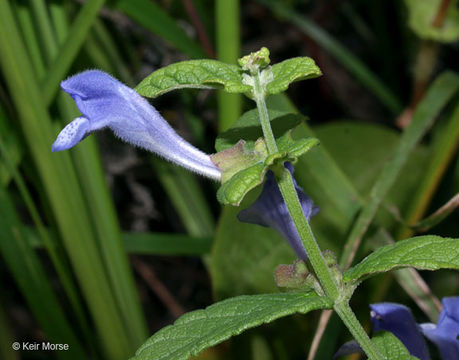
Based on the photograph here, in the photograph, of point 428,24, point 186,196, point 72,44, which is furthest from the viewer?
point 186,196

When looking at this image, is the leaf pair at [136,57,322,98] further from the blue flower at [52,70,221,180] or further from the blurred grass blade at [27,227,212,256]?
the blurred grass blade at [27,227,212,256]

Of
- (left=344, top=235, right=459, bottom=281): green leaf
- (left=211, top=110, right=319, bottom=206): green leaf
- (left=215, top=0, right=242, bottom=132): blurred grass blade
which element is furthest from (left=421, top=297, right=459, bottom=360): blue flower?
(left=215, top=0, right=242, bottom=132): blurred grass blade

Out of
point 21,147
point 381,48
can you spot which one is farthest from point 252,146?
point 381,48

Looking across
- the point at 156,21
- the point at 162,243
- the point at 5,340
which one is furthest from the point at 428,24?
the point at 5,340

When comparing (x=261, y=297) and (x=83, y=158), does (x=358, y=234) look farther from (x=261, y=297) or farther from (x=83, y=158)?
(x=83, y=158)

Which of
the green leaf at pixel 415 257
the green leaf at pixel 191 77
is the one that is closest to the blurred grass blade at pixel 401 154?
the green leaf at pixel 415 257

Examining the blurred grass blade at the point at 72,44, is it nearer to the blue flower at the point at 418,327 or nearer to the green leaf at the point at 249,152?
the green leaf at the point at 249,152

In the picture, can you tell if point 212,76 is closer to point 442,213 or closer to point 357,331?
point 357,331
